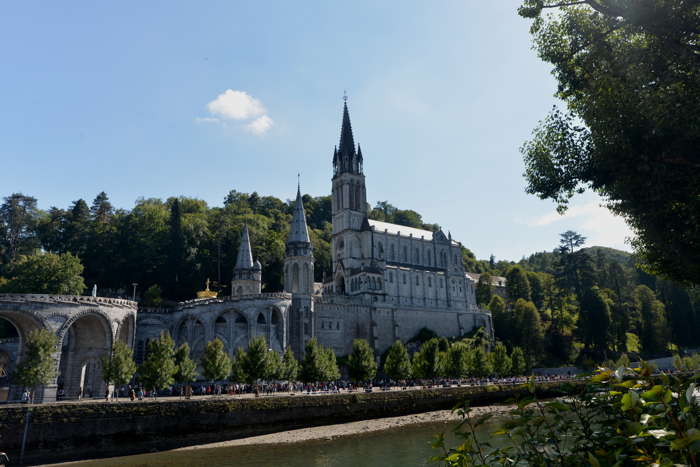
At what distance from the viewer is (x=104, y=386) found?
44.7 metres

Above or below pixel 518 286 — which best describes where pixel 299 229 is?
above

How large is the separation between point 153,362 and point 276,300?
56.6ft

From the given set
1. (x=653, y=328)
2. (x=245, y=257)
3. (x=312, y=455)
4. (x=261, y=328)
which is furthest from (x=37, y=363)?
(x=653, y=328)

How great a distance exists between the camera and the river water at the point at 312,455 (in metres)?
25.2

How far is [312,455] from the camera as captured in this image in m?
27.1

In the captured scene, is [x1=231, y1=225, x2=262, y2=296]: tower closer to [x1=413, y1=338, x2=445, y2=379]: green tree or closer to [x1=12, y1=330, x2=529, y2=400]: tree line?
[x1=12, y1=330, x2=529, y2=400]: tree line

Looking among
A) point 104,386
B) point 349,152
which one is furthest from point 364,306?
point 104,386

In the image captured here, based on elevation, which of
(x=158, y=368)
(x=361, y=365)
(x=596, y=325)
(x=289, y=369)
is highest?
(x=596, y=325)

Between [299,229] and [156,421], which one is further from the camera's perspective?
[299,229]

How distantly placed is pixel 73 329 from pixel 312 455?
29.5 metres

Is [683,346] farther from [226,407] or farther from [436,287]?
[226,407]

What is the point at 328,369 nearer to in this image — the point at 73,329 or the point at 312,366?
the point at 312,366

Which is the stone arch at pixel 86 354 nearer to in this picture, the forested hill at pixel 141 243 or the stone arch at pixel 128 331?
the stone arch at pixel 128 331

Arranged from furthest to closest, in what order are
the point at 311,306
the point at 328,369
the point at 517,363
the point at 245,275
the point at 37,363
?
the point at 245,275 < the point at 517,363 < the point at 311,306 < the point at 328,369 < the point at 37,363
